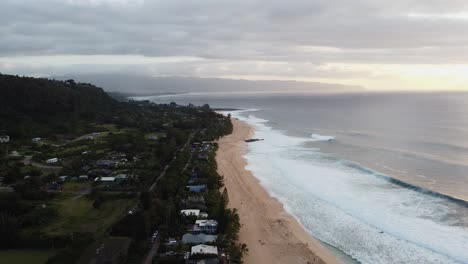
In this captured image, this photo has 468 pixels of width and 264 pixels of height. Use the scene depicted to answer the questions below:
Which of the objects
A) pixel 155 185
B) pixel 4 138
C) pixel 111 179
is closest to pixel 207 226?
pixel 155 185

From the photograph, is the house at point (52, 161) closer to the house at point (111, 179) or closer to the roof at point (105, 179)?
the house at point (111, 179)

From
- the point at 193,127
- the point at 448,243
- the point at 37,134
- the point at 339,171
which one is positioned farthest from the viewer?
the point at 193,127

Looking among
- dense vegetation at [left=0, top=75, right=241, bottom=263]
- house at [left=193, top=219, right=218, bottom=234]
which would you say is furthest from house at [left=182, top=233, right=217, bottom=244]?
house at [left=193, top=219, right=218, bottom=234]

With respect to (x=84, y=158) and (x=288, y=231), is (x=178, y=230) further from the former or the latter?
(x=84, y=158)

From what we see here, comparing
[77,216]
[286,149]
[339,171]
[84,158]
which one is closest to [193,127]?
[286,149]

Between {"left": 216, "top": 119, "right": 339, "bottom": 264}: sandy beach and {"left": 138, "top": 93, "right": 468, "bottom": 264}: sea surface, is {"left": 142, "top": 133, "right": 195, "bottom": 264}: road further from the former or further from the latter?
{"left": 138, "top": 93, "right": 468, "bottom": 264}: sea surface

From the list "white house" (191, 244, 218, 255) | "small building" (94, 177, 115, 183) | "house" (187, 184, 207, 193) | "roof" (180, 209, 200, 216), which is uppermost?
"house" (187, 184, 207, 193)
